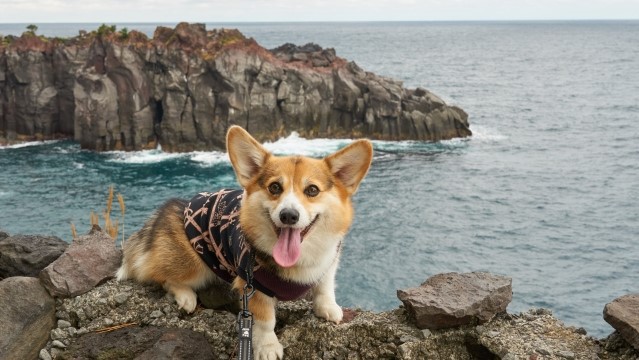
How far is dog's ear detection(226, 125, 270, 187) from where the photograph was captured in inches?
200

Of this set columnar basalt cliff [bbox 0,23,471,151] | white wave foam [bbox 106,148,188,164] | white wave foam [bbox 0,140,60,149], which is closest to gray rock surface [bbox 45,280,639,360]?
white wave foam [bbox 106,148,188,164]

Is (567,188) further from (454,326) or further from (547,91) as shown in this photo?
(547,91)

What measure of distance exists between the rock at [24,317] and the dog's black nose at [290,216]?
3.03m

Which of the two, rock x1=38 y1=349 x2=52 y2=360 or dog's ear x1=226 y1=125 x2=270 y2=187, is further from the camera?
rock x1=38 y1=349 x2=52 y2=360

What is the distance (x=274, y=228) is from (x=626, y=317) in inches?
131

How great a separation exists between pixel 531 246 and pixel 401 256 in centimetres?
987

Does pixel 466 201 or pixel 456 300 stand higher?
pixel 456 300

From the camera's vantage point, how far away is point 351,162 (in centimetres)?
526

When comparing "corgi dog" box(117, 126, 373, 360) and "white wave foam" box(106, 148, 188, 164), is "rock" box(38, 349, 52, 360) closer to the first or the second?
"corgi dog" box(117, 126, 373, 360)

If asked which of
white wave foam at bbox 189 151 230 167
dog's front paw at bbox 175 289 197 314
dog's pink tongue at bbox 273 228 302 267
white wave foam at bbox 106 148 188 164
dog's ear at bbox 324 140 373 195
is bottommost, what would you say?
white wave foam at bbox 106 148 188 164

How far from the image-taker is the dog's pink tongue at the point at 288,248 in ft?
16.0

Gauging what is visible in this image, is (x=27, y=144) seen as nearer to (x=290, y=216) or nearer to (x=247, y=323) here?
(x=247, y=323)

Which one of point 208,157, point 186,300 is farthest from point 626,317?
point 208,157

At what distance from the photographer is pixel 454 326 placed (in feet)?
18.1
